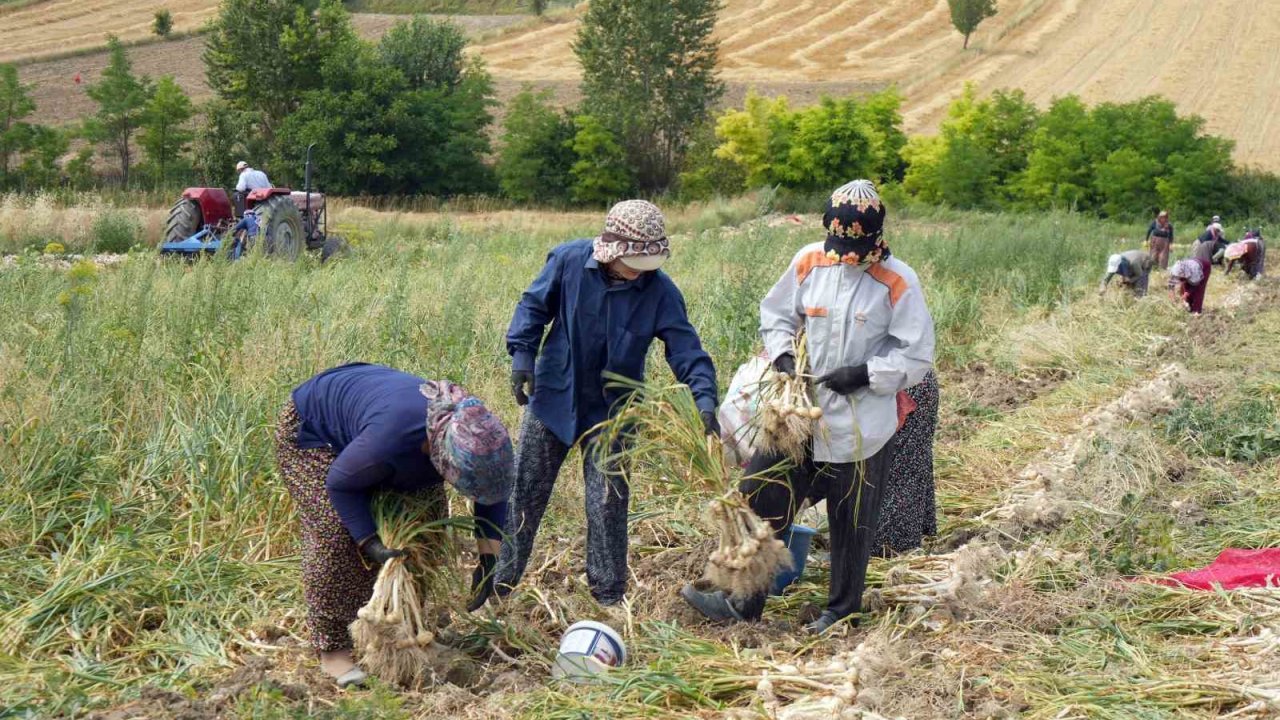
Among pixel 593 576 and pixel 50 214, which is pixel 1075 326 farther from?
pixel 50 214

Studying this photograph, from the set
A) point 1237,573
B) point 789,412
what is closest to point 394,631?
point 789,412

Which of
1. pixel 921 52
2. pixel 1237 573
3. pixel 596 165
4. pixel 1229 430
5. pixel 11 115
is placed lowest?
pixel 596 165

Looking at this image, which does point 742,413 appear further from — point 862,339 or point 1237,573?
point 1237,573

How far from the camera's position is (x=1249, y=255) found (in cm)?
1728

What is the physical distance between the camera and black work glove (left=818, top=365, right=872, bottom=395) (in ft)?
13.9

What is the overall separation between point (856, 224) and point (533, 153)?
3208cm

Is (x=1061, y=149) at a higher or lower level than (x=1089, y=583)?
lower

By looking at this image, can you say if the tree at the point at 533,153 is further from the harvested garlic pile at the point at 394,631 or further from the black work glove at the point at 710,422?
the harvested garlic pile at the point at 394,631

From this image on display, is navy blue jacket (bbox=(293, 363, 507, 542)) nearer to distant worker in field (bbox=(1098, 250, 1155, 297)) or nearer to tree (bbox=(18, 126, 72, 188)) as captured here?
distant worker in field (bbox=(1098, 250, 1155, 297))

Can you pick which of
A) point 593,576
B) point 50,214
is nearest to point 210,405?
point 593,576

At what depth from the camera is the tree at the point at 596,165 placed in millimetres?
35781

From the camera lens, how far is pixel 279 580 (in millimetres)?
4715

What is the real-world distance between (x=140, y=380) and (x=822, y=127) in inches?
1155

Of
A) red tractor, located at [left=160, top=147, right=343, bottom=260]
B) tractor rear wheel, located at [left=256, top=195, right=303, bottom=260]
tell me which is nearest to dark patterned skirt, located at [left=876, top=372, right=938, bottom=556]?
red tractor, located at [left=160, top=147, right=343, bottom=260]
